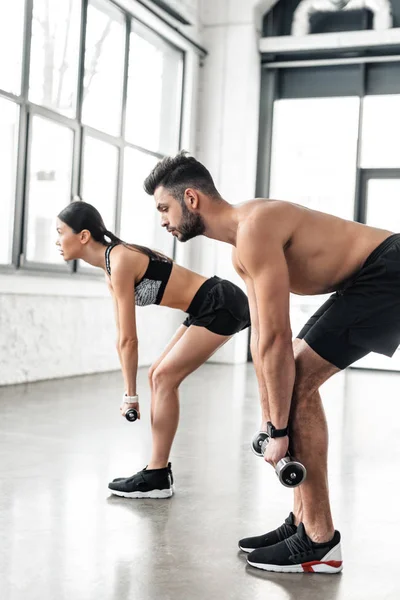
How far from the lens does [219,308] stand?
286 centimetres

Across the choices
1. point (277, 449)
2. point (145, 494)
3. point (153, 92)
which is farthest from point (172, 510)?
point (153, 92)

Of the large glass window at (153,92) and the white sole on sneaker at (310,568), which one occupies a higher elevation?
the large glass window at (153,92)

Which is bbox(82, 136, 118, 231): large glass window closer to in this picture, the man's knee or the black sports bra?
the black sports bra

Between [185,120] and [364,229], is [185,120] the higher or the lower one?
the higher one

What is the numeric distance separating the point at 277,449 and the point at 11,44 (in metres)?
4.92

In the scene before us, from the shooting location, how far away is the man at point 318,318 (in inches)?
77.9

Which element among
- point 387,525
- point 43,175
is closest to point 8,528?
point 387,525

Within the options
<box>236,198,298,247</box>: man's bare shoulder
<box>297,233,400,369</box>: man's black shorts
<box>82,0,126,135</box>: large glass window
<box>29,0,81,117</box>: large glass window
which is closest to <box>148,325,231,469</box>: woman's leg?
<box>297,233,400,369</box>: man's black shorts

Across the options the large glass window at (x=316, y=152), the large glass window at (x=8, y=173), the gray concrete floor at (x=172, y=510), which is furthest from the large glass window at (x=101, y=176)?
the gray concrete floor at (x=172, y=510)

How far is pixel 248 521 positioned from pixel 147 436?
1.53m

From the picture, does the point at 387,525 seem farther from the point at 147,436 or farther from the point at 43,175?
the point at 43,175

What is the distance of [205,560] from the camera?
2.20 m

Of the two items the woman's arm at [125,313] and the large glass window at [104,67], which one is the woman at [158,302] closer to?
the woman's arm at [125,313]

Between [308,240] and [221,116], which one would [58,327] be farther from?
[308,240]
